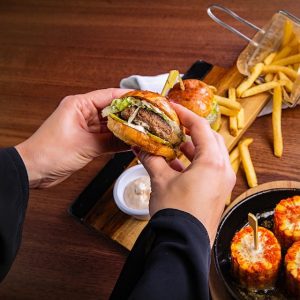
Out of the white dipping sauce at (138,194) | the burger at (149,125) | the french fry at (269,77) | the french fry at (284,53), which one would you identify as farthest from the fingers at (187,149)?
the french fry at (284,53)

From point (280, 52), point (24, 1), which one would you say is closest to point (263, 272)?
point (280, 52)

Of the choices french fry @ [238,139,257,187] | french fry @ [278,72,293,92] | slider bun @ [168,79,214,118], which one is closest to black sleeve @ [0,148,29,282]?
slider bun @ [168,79,214,118]

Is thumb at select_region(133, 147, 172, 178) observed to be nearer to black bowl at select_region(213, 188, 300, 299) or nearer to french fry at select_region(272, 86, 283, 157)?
black bowl at select_region(213, 188, 300, 299)

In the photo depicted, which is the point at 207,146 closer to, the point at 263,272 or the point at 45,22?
the point at 263,272

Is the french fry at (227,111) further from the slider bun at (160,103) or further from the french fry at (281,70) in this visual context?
the slider bun at (160,103)

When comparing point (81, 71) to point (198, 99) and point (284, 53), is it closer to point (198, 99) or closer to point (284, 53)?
point (198, 99)
